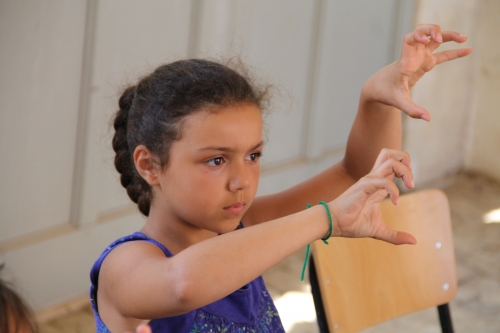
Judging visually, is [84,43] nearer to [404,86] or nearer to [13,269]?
[13,269]

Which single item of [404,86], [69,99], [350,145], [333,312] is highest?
[404,86]

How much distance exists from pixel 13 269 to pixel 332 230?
167 cm

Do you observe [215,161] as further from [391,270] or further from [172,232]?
[391,270]

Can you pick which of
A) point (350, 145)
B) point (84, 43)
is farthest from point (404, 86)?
point (84, 43)

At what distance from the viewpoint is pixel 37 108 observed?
2268 millimetres

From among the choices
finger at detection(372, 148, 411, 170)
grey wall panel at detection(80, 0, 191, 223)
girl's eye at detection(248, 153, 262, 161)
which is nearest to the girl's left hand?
finger at detection(372, 148, 411, 170)

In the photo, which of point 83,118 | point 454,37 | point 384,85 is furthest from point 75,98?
point 454,37

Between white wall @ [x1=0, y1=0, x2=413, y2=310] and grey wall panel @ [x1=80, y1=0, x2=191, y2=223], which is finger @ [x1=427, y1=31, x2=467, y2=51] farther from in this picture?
grey wall panel @ [x1=80, y1=0, x2=191, y2=223]

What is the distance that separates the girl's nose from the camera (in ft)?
3.53

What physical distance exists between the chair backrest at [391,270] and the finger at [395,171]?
0.44m

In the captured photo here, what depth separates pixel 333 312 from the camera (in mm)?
1424

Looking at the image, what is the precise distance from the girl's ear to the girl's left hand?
17.6 inches

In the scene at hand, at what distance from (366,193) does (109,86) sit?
5.46 ft

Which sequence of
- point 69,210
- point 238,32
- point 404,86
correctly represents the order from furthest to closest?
point 238,32 < point 69,210 < point 404,86
